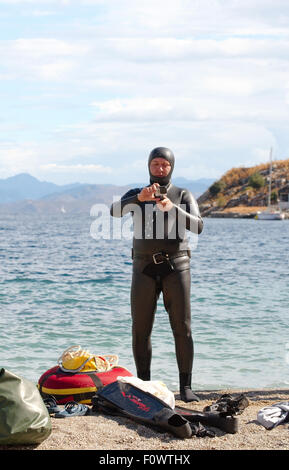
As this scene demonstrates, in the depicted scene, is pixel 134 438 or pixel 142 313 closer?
pixel 134 438

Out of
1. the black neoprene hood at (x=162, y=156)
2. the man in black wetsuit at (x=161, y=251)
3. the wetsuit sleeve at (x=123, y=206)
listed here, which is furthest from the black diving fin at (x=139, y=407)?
the black neoprene hood at (x=162, y=156)

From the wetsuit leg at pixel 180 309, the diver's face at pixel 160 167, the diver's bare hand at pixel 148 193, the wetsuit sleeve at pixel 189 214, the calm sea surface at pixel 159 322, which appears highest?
the diver's face at pixel 160 167

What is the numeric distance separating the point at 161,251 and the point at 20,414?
1868mm

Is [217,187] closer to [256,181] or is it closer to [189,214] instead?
[256,181]

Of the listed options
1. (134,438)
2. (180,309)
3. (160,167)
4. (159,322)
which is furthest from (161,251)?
(159,322)

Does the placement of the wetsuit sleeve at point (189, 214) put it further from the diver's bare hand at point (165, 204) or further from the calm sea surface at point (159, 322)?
the calm sea surface at point (159, 322)

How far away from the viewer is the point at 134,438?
399 centimetres

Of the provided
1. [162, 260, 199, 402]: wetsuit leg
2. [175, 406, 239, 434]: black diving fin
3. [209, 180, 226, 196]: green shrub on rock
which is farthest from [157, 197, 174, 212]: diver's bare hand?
[209, 180, 226, 196]: green shrub on rock

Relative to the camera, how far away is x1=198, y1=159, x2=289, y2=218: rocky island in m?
90.7

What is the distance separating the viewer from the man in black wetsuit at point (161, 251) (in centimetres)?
516

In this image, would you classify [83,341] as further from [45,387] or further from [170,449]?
[170,449]

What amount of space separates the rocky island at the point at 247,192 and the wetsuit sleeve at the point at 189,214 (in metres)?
80.5

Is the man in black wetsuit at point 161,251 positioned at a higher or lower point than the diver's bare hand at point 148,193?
lower
